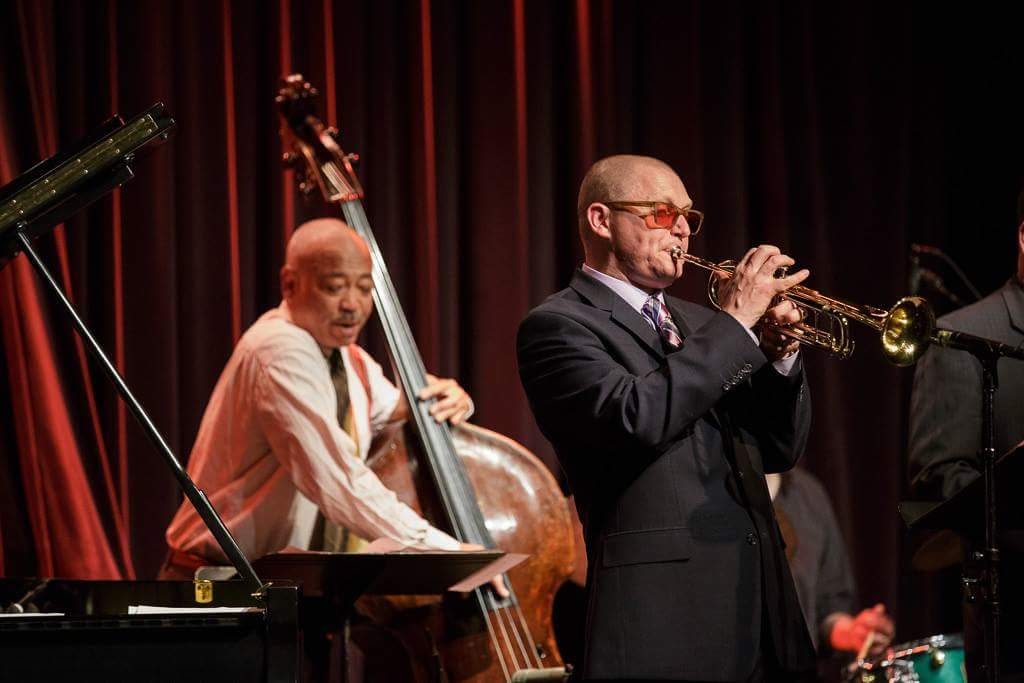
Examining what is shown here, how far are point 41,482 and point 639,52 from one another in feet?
9.26

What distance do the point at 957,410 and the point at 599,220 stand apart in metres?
0.99

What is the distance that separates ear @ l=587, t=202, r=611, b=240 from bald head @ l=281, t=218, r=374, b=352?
1.41 m

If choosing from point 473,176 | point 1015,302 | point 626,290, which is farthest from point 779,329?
point 473,176

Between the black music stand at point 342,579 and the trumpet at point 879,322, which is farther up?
the trumpet at point 879,322

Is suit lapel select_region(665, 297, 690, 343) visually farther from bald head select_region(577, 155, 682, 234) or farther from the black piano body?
the black piano body

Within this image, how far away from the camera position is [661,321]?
2730mm

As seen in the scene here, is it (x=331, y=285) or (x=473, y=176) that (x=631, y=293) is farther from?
(x=473, y=176)

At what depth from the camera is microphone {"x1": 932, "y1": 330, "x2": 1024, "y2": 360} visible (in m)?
2.59

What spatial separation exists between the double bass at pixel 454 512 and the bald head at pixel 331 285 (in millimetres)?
48

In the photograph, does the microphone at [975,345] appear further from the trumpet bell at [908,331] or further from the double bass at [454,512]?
the double bass at [454,512]

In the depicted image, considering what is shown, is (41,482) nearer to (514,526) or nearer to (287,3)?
(514,526)

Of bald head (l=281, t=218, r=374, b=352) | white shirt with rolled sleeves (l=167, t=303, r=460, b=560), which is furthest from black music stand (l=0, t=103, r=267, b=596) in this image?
bald head (l=281, t=218, r=374, b=352)

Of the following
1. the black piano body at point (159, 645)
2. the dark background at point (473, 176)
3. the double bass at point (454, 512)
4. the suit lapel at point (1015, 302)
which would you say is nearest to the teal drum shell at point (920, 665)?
the double bass at point (454, 512)

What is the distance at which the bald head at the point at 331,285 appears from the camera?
4.04m
